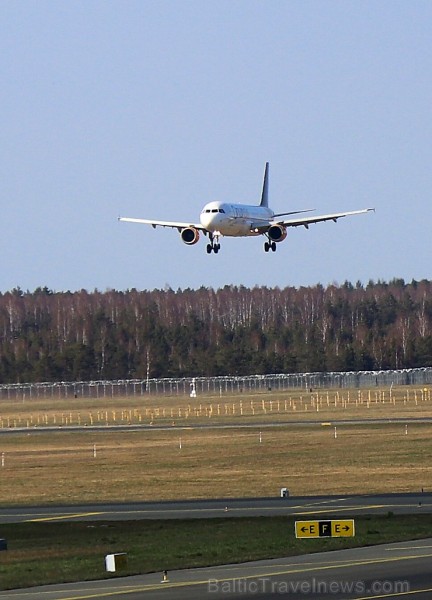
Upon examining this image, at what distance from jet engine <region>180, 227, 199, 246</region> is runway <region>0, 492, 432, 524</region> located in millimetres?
40099

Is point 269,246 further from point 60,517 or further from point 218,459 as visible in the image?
point 60,517

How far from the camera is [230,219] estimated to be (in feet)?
297

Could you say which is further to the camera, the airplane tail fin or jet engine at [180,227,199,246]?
the airplane tail fin

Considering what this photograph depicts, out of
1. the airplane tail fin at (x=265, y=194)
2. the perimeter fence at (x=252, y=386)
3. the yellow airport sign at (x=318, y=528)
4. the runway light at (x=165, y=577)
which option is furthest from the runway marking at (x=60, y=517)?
the perimeter fence at (x=252, y=386)

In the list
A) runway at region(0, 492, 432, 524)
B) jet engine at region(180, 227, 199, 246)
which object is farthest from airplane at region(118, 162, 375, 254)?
runway at region(0, 492, 432, 524)

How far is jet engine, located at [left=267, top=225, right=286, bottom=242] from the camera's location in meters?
92.2

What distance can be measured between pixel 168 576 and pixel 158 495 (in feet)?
82.4

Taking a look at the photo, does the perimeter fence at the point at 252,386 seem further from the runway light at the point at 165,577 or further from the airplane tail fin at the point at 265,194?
the runway light at the point at 165,577

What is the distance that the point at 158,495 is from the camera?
2189 inches

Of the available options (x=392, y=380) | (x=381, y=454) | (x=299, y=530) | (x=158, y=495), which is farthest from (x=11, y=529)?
(x=392, y=380)

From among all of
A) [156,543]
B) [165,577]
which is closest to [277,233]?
[156,543]

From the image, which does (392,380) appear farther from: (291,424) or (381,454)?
(381,454)

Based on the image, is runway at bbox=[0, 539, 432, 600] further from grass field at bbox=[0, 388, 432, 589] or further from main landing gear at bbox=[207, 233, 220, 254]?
main landing gear at bbox=[207, 233, 220, 254]

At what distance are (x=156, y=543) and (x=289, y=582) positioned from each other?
344 inches
